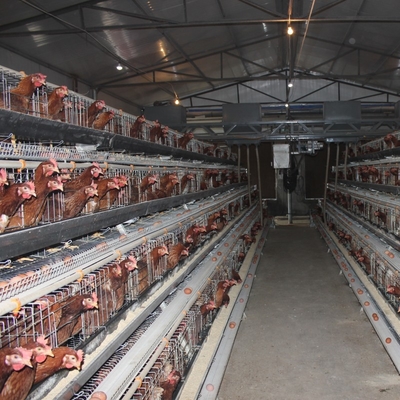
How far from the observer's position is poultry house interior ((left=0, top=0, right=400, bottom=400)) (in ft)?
6.27

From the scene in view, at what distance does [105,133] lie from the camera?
3.00m

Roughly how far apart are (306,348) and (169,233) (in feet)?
6.07

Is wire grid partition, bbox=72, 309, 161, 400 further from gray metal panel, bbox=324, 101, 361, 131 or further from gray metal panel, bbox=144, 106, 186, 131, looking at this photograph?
gray metal panel, bbox=324, 101, 361, 131

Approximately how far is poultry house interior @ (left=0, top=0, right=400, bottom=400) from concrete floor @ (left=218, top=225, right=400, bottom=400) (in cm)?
2

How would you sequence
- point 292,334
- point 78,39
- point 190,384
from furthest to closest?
point 78,39 < point 292,334 < point 190,384

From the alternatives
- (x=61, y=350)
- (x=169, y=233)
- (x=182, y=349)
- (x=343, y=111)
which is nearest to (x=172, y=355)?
(x=182, y=349)

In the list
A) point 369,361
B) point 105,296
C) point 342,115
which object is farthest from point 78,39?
point 369,361

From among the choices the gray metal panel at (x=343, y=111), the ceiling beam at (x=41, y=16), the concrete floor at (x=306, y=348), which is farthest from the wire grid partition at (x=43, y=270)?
the gray metal panel at (x=343, y=111)

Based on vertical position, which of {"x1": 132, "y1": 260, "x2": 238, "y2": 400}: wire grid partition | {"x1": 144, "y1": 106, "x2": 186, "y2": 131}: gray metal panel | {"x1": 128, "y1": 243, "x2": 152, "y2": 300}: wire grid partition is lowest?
{"x1": 132, "y1": 260, "x2": 238, "y2": 400}: wire grid partition

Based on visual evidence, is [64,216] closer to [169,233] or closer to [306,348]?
[169,233]

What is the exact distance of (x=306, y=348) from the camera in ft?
13.3

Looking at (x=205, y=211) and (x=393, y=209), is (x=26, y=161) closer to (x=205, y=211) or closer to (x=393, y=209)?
(x=205, y=211)

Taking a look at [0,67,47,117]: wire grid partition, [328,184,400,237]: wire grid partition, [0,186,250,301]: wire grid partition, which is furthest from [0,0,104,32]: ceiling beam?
[328,184,400,237]: wire grid partition

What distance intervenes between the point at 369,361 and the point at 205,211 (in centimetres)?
246
